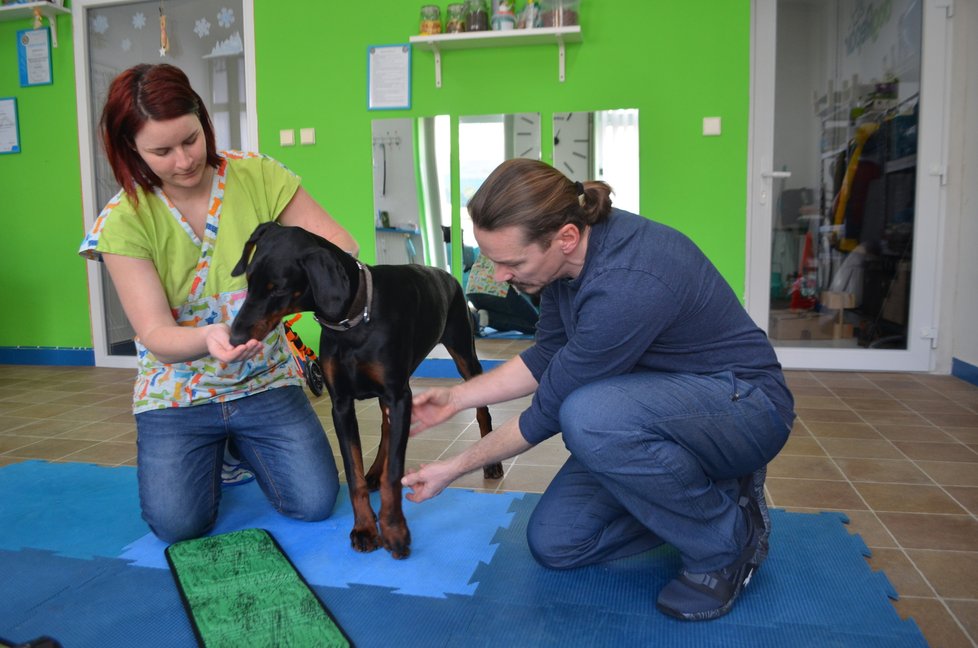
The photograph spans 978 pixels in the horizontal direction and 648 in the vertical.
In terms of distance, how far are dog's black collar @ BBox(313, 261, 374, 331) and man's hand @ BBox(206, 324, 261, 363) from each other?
0.72 feet

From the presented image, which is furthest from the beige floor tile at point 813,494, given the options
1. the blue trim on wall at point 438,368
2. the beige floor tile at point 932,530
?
the blue trim on wall at point 438,368

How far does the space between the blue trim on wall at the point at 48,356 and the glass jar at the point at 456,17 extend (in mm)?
3425

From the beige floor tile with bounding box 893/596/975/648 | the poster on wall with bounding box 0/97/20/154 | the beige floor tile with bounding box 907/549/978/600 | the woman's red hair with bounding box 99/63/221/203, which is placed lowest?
the beige floor tile with bounding box 907/549/978/600

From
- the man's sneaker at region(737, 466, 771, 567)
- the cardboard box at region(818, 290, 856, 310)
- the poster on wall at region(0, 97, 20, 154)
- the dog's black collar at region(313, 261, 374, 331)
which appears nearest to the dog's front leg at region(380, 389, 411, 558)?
the dog's black collar at region(313, 261, 374, 331)

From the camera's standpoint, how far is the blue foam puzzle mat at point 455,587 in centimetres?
152

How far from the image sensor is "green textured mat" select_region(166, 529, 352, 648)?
152 centimetres

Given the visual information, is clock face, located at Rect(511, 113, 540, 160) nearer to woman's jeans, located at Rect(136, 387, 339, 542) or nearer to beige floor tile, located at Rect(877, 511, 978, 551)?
woman's jeans, located at Rect(136, 387, 339, 542)

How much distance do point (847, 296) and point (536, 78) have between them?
7.62 feet

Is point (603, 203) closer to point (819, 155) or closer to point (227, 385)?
point (227, 385)

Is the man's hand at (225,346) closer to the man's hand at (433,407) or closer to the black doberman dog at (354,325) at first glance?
the black doberman dog at (354,325)

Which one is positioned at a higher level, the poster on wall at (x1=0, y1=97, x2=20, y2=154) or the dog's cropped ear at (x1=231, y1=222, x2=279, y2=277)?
the poster on wall at (x1=0, y1=97, x2=20, y2=154)

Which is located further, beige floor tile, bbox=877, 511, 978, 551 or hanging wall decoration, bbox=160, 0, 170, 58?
hanging wall decoration, bbox=160, 0, 170, 58

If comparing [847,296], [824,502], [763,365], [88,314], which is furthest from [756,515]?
[88,314]

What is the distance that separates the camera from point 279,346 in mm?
2244
